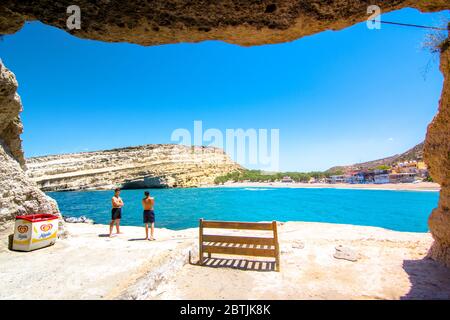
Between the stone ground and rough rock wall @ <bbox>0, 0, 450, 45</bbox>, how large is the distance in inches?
143

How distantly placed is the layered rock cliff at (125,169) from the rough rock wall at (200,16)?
6771 cm

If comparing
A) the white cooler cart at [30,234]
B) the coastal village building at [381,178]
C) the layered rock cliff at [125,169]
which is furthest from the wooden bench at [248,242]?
the layered rock cliff at [125,169]

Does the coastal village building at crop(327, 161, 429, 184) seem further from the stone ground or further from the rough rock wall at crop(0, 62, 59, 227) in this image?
the rough rock wall at crop(0, 62, 59, 227)

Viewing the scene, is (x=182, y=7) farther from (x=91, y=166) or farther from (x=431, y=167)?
(x=91, y=166)

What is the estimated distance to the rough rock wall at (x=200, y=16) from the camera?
2.60m

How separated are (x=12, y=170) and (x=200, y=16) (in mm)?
7326

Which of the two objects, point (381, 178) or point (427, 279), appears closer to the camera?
point (427, 279)

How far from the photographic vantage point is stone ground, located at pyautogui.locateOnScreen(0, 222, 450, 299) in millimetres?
3746

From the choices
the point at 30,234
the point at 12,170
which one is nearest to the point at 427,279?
the point at 30,234

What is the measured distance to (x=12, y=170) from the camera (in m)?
6.68

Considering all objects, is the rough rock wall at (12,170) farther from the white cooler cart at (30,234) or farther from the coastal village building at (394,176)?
the coastal village building at (394,176)

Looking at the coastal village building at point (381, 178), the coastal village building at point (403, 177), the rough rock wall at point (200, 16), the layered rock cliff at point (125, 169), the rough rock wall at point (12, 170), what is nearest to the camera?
the rough rock wall at point (200, 16)

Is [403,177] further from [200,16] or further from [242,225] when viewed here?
[200,16]
